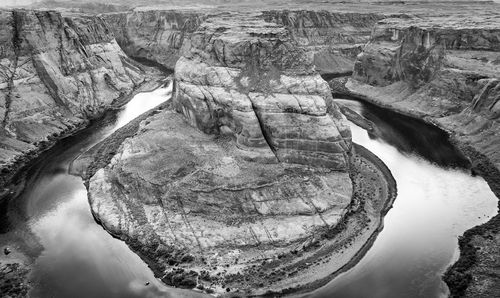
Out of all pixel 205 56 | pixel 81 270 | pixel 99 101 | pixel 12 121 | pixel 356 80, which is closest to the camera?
pixel 81 270

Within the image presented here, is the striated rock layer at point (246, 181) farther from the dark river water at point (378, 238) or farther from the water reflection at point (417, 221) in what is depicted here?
the water reflection at point (417, 221)

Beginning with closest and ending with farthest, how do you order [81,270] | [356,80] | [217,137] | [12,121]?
1. [81,270]
2. [217,137]
3. [12,121]
4. [356,80]

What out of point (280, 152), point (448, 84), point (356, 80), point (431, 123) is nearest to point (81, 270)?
point (280, 152)

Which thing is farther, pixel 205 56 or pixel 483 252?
pixel 205 56

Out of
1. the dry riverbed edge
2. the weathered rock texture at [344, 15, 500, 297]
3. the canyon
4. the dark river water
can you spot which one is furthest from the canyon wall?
the dry riverbed edge

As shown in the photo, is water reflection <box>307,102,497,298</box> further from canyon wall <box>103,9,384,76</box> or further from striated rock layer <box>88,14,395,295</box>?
canyon wall <box>103,9,384,76</box>

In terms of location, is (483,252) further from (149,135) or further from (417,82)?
(417,82)
